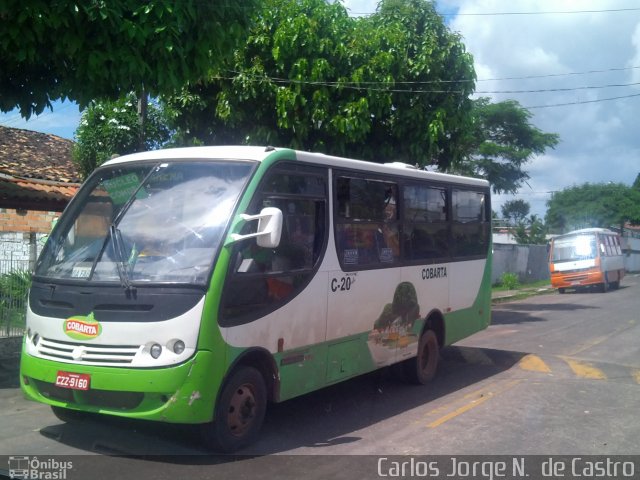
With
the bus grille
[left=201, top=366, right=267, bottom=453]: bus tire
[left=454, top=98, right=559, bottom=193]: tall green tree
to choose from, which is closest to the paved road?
[left=201, top=366, right=267, bottom=453]: bus tire

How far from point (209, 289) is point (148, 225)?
966mm

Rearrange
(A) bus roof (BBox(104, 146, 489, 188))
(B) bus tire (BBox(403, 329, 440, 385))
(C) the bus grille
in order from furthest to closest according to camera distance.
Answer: (B) bus tire (BBox(403, 329, 440, 385)) < (A) bus roof (BBox(104, 146, 489, 188)) < (C) the bus grille

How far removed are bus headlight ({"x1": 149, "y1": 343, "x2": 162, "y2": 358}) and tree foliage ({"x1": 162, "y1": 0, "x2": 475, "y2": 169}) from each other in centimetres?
710

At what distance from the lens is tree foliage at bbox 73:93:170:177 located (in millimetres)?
11773

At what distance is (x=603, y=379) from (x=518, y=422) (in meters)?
3.20

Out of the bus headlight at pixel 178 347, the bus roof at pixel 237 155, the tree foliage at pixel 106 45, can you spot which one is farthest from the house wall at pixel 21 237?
the bus headlight at pixel 178 347

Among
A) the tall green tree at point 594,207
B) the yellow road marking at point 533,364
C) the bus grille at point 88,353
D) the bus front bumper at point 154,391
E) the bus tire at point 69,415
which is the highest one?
the tall green tree at point 594,207

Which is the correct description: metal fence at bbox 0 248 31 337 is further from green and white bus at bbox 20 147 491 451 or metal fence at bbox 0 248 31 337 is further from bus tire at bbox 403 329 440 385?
bus tire at bbox 403 329 440 385

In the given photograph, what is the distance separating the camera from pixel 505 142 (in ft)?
87.9

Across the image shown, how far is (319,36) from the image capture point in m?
12.8

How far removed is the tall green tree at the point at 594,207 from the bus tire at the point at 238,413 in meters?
50.2

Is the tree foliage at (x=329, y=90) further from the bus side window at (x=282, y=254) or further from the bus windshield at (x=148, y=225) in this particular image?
the bus windshield at (x=148, y=225)

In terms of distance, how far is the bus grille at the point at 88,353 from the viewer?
5.59m

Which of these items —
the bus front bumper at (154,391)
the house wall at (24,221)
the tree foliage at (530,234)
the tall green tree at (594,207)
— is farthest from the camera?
the tall green tree at (594,207)
